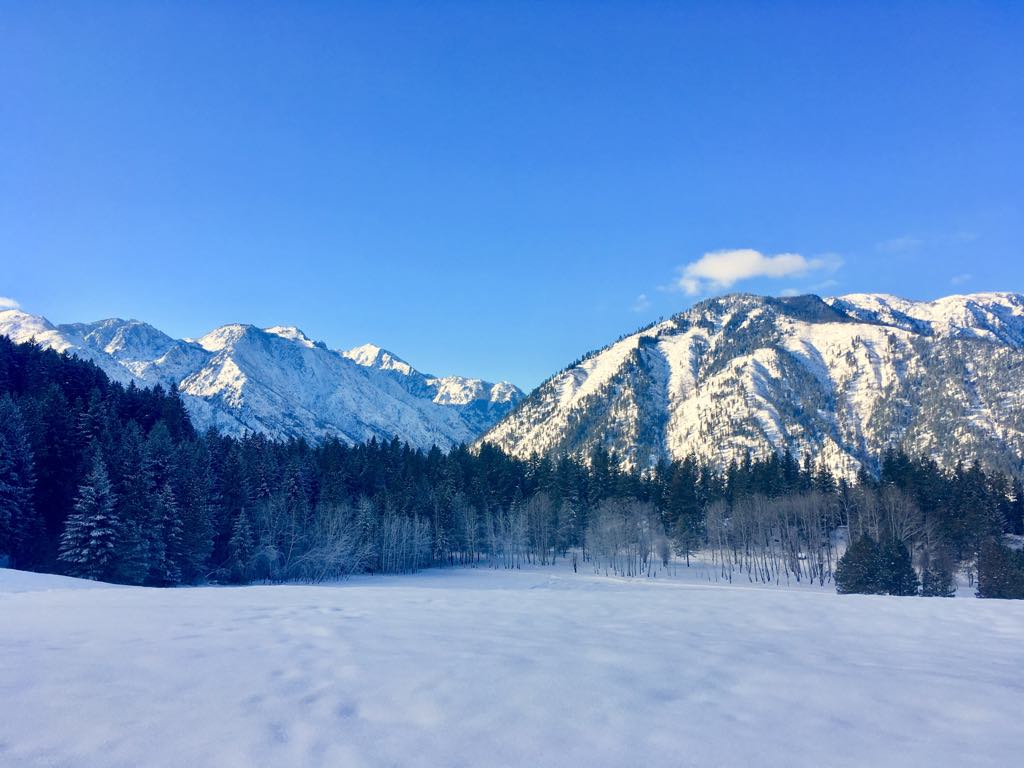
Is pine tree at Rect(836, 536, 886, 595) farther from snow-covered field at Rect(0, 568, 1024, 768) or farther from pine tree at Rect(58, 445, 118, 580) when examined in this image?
pine tree at Rect(58, 445, 118, 580)

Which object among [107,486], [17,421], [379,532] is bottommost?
[379,532]

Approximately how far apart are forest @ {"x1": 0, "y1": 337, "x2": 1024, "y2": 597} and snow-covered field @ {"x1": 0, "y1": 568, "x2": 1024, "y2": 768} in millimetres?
45036

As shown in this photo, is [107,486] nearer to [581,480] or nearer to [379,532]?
[379,532]

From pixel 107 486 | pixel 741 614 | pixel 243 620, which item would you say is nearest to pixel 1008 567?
pixel 741 614

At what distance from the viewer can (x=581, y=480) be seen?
103m

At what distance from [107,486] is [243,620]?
150 feet

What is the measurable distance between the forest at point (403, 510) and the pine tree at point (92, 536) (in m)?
0.15

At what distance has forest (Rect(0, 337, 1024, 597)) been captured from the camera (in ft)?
156

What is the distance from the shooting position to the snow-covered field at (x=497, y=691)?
5148 millimetres

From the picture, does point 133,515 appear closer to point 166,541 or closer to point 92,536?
point 92,536

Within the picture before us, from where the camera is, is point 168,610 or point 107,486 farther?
point 107,486

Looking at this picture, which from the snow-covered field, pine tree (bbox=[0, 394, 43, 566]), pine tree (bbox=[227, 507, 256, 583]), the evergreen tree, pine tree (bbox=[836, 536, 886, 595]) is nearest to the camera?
the snow-covered field

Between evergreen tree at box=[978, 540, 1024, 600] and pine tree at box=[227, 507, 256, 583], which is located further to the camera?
pine tree at box=[227, 507, 256, 583]

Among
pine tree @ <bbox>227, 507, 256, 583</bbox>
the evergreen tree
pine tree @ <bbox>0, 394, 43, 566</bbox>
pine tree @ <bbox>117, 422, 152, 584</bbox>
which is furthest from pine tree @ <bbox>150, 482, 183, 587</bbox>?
the evergreen tree
